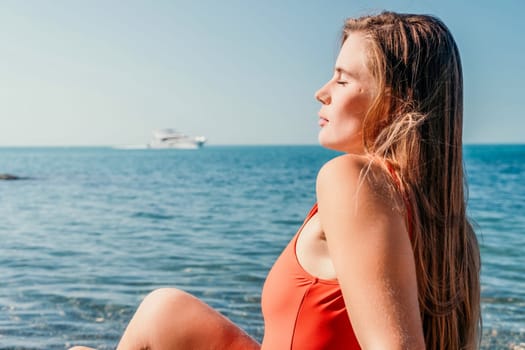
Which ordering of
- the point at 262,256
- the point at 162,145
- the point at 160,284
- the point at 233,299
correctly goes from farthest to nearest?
the point at 162,145
the point at 262,256
the point at 160,284
the point at 233,299

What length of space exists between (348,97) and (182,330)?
957 millimetres

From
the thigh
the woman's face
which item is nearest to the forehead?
the woman's face

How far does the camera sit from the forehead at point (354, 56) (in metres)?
1.56

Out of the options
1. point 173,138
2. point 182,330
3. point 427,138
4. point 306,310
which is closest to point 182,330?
point 182,330

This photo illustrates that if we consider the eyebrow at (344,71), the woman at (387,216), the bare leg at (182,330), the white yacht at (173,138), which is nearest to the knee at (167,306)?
the bare leg at (182,330)

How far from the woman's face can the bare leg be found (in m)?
0.77

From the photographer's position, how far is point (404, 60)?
4.91 ft

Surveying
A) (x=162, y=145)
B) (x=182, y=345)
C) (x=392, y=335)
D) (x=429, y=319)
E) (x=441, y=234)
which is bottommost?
(x=162, y=145)

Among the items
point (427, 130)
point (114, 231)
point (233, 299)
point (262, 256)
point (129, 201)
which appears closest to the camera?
point (427, 130)

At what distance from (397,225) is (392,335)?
23 cm

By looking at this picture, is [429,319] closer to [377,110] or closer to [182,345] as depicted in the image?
[377,110]

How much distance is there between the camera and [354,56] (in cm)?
159

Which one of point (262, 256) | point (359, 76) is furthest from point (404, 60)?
point (262, 256)

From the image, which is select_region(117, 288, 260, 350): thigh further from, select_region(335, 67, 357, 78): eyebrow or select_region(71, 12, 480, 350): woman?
select_region(335, 67, 357, 78): eyebrow
